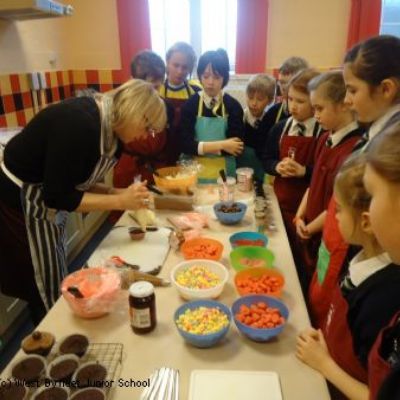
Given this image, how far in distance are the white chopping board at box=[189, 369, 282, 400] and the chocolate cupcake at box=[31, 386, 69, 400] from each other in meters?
0.27

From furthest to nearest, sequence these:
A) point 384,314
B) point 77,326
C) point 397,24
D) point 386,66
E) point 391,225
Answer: point 397,24, point 386,66, point 77,326, point 384,314, point 391,225

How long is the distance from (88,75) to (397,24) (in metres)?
2.98

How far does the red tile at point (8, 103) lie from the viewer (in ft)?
8.28

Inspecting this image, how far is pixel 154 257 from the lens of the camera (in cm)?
142

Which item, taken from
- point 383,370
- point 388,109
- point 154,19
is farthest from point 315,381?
point 154,19

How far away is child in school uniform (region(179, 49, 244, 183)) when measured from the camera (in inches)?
89.7

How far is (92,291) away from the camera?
113 cm

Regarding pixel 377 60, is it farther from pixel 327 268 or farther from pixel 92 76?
pixel 92 76

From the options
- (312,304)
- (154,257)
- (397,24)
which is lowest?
(312,304)

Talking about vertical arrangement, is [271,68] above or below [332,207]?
above

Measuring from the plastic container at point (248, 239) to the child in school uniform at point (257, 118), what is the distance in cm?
90

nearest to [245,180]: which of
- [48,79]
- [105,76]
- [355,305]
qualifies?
[355,305]

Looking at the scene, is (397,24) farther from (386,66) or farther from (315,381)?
(315,381)

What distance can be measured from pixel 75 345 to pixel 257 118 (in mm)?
1942
